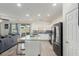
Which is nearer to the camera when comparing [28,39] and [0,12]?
[0,12]

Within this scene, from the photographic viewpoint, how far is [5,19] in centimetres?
246

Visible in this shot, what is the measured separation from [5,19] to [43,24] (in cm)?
89

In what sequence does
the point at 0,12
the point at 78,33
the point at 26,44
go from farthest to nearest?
the point at 26,44
the point at 0,12
the point at 78,33

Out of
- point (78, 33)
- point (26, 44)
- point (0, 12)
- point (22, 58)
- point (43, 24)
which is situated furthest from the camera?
point (26, 44)

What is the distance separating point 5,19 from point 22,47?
861 mm

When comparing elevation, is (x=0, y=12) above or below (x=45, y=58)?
above

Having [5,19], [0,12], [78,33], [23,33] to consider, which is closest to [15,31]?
[23,33]

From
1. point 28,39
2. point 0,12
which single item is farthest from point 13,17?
point 28,39

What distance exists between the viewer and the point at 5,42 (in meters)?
3.38

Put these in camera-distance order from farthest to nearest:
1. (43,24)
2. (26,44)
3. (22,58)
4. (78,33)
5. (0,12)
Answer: (26,44) < (43,24) < (0,12) < (78,33) < (22,58)

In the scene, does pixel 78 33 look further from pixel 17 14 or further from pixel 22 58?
pixel 17 14

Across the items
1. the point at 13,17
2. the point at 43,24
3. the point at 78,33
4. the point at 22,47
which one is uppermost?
the point at 13,17

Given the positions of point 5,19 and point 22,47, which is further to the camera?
point 22,47

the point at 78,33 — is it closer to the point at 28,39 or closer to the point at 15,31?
the point at 28,39
